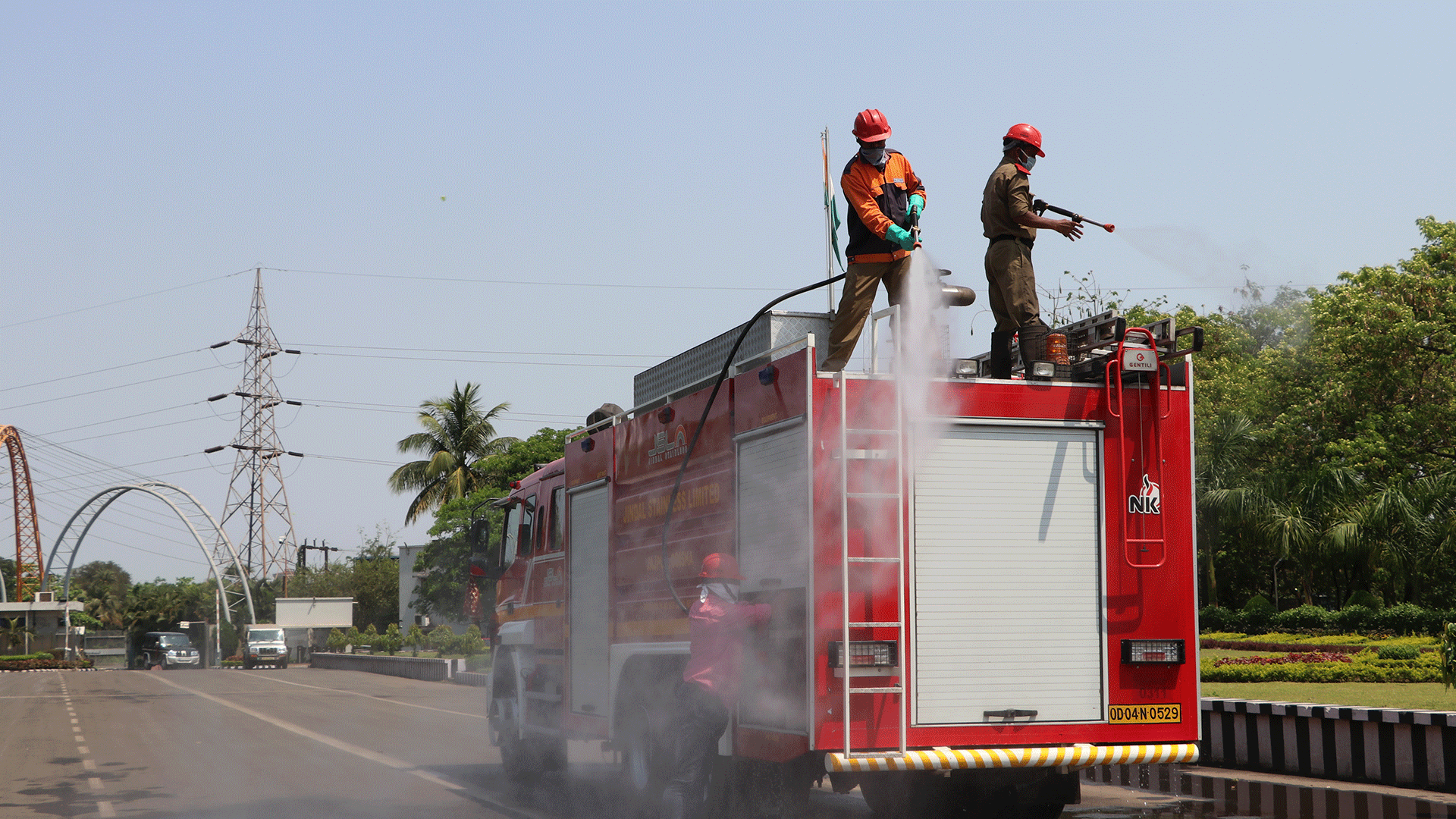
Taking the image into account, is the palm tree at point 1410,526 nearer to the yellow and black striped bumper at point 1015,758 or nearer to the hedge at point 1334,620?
the hedge at point 1334,620

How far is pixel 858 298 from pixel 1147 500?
221cm

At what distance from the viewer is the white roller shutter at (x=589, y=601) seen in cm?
1052

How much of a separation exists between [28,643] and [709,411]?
311 feet

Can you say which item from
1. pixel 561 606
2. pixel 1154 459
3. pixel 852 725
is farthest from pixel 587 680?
pixel 1154 459

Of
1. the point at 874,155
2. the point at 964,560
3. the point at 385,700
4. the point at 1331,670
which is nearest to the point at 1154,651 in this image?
the point at 964,560

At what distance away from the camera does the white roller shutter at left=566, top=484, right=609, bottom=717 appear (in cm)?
1052

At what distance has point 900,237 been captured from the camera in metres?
8.38

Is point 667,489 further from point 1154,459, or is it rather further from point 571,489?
point 1154,459

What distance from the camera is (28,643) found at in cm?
8900

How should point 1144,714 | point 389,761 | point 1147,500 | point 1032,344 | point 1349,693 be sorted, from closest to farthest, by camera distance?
point 1144,714 < point 1147,500 < point 1032,344 < point 389,761 < point 1349,693

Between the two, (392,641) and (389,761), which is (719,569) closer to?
(389,761)

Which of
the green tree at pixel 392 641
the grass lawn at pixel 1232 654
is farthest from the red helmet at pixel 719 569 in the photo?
the green tree at pixel 392 641

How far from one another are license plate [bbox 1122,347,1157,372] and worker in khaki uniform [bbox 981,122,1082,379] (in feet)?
2.22

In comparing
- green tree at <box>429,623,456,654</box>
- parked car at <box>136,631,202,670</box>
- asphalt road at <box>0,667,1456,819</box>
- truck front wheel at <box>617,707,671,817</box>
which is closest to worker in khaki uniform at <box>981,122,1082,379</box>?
truck front wheel at <box>617,707,671,817</box>
